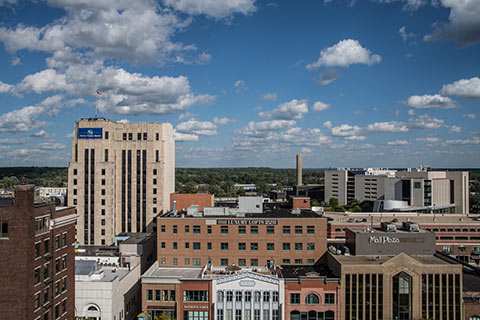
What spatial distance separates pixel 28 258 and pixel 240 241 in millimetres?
44147

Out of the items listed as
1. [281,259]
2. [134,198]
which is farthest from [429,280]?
[134,198]

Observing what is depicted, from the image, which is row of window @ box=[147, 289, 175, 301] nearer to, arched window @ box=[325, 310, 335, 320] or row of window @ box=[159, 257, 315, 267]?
row of window @ box=[159, 257, 315, 267]

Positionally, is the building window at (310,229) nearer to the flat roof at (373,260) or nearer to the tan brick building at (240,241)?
the tan brick building at (240,241)

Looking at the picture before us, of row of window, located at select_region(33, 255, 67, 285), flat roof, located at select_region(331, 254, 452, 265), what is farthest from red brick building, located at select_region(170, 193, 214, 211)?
row of window, located at select_region(33, 255, 67, 285)

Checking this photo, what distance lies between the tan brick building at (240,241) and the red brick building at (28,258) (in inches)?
1226

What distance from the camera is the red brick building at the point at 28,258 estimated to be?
143ft

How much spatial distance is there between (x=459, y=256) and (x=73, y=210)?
364 feet

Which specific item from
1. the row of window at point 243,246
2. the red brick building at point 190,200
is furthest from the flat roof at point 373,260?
the red brick building at point 190,200

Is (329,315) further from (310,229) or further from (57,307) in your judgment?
(57,307)

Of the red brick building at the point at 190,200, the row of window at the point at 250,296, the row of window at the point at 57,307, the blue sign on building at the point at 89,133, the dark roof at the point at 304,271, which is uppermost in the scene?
the blue sign on building at the point at 89,133

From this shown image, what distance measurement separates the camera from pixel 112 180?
115 meters

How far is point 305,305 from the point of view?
64375 millimetres

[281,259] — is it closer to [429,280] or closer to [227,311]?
[227,311]

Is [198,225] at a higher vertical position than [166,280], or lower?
higher
